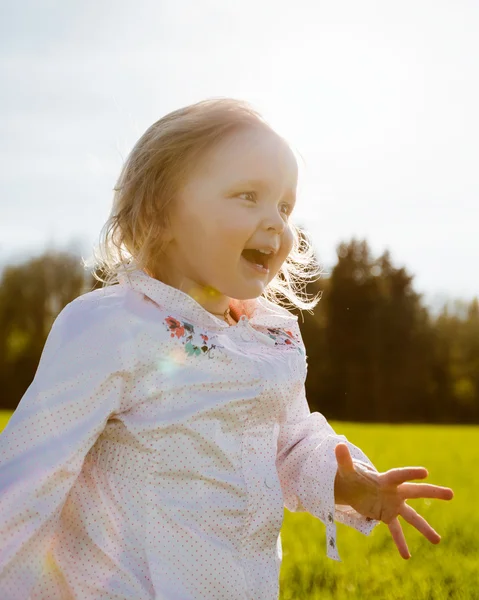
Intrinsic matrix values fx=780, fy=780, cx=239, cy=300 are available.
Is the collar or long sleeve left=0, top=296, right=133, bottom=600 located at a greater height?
the collar

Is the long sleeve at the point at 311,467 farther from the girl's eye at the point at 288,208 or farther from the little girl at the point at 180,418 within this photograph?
the girl's eye at the point at 288,208

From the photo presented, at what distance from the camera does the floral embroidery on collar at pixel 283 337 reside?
242cm

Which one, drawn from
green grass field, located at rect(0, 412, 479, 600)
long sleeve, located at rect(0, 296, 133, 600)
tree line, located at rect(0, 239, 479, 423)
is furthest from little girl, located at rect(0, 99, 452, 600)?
tree line, located at rect(0, 239, 479, 423)

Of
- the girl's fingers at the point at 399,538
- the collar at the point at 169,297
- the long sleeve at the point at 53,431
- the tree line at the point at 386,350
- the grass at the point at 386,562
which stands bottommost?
the tree line at the point at 386,350

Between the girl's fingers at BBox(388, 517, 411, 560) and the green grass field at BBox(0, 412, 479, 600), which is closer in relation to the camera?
the girl's fingers at BBox(388, 517, 411, 560)

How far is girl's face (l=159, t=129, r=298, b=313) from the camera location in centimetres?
218

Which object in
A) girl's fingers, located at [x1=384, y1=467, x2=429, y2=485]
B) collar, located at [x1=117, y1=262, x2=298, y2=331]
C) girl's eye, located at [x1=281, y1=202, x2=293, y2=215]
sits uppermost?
girl's eye, located at [x1=281, y1=202, x2=293, y2=215]

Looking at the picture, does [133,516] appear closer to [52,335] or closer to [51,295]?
[52,335]

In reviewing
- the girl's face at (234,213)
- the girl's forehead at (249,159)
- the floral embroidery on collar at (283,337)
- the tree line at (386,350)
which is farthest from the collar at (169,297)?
the tree line at (386,350)

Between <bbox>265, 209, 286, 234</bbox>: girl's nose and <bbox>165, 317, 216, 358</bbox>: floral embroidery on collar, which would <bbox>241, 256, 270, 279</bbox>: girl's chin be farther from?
<bbox>165, 317, 216, 358</bbox>: floral embroidery on collar

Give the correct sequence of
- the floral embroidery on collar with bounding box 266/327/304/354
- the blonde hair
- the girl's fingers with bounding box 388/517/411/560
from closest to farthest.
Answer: the girl's fingers with bounding box 388/517/411/560 → the blonde hair → the floral embroidery on collar with bounding box 266/327/304/354

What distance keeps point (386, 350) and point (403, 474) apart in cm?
2814

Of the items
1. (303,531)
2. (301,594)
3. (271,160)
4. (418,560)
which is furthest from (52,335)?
(303,531)

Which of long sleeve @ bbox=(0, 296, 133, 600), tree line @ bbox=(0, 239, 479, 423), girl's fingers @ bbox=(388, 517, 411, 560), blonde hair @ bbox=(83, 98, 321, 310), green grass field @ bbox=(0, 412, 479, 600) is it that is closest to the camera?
long sleeve @ bbox=(0, 296, 133, 600)
